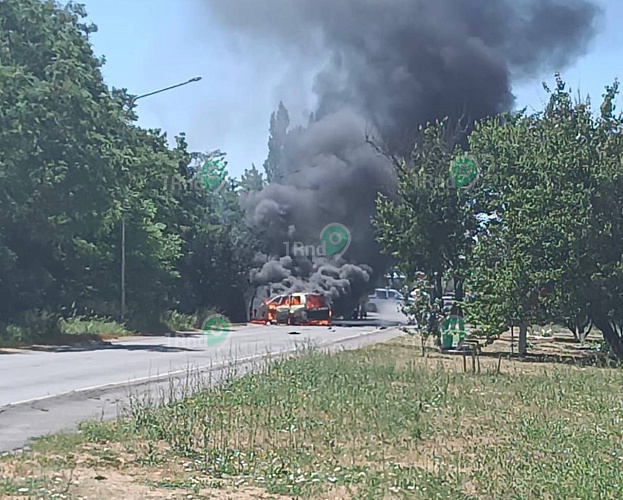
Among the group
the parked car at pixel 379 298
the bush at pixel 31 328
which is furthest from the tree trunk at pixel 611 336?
the parked car at pixel 379 298

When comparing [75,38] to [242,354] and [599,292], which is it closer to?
[242,354]

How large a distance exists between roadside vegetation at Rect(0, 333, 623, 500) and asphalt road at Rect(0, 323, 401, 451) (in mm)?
995

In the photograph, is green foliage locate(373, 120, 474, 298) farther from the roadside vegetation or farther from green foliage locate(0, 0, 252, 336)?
the roadside vegetation

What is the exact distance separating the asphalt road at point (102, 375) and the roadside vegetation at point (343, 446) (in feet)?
3.26

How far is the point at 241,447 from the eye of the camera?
10031 mm

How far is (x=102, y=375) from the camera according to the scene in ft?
61.2

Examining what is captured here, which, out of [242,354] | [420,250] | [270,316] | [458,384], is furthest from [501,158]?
[270,316]

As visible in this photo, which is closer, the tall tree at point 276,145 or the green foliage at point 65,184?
the green foliage at point 65,184

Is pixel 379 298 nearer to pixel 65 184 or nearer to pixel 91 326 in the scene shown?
pixel 91 326

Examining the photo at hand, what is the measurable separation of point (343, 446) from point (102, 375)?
9375 mm

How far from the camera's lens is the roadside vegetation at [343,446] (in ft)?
26.7

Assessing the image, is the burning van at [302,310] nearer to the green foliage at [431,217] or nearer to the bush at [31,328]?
the bush at [31,328]

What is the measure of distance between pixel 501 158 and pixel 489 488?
20.4 metres

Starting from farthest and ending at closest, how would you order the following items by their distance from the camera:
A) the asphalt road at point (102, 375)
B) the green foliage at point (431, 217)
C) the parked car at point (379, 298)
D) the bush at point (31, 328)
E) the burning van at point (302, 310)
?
the parked car at point (379, 298) < the burning van at point (302, 310) < the green foliage at point (431, 217) < the bush at point (31, 328) < the asphalt road at point (102, 375)
